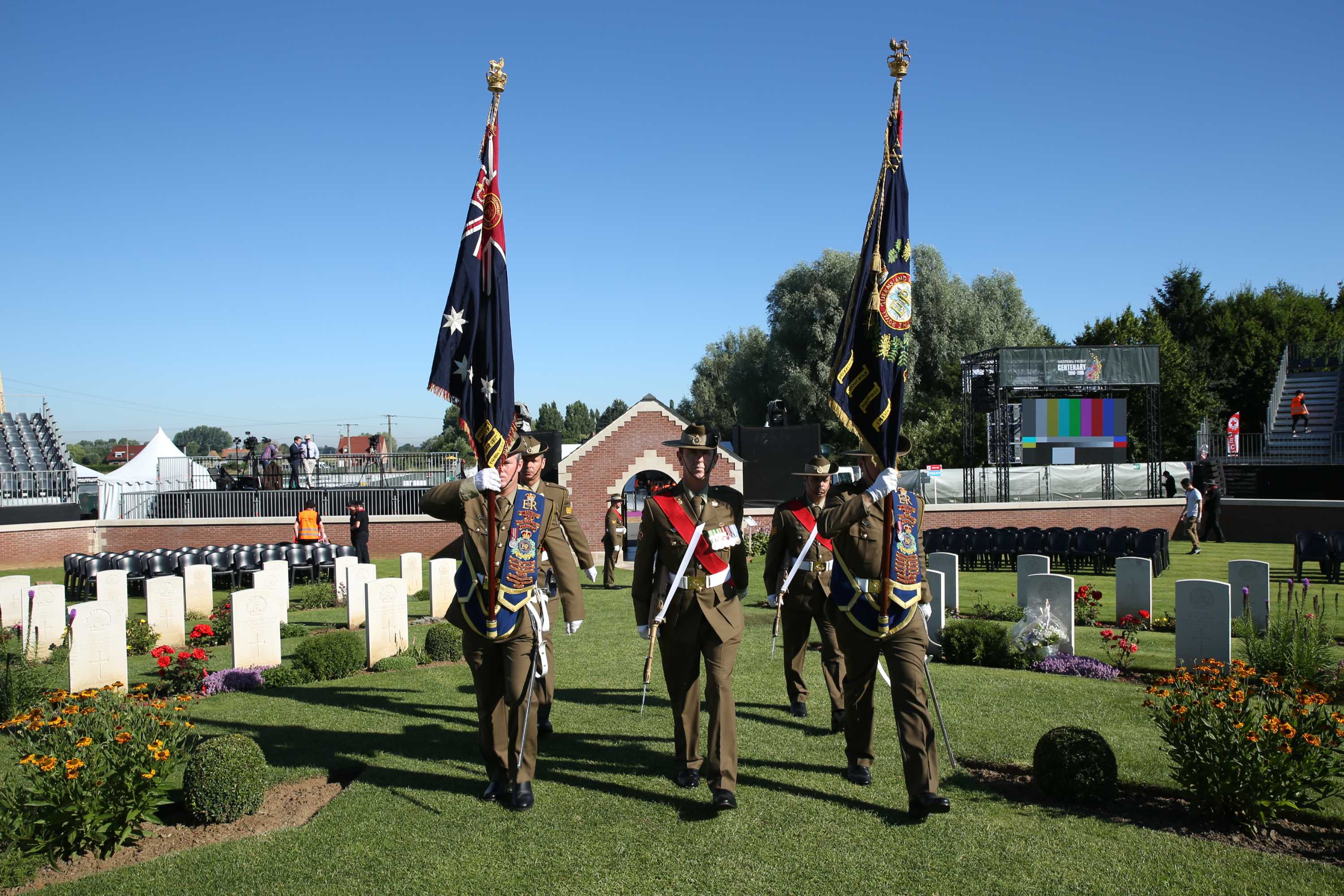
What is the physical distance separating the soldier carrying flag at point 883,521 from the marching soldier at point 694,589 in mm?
702

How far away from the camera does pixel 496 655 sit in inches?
238

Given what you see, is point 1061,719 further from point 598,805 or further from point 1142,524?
point 1142,524

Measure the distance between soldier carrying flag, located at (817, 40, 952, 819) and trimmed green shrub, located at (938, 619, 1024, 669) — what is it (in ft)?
14.4

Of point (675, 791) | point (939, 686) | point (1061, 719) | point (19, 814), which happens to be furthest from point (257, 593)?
point (1061, 719)

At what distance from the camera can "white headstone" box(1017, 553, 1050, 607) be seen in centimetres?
1233

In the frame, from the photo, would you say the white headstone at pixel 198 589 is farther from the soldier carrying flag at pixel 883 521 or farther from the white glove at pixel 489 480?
the soldier carrying flag at pixel 883 521

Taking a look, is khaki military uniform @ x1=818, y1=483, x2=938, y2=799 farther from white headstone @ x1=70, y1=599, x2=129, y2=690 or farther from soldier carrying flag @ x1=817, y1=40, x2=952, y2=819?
white headstone @ x1=70, y1=599, x2=129, y2=690

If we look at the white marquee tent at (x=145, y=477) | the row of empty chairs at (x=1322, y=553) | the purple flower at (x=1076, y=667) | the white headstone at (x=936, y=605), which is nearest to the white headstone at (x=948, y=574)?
the white headstone at (x=936, y=605)

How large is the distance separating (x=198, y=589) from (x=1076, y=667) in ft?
42.3

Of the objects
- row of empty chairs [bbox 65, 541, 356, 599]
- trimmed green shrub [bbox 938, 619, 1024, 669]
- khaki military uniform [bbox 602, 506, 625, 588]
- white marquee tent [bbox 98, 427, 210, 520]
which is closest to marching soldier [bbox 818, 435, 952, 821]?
trimmed green shrub [bbox 938, 619, 1024, 669]

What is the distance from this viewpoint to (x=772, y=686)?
9.23m

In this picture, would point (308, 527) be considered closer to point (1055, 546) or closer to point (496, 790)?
point (496, 790)

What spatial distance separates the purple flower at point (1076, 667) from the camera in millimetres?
9719

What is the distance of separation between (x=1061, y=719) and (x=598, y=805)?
14.1 feet
